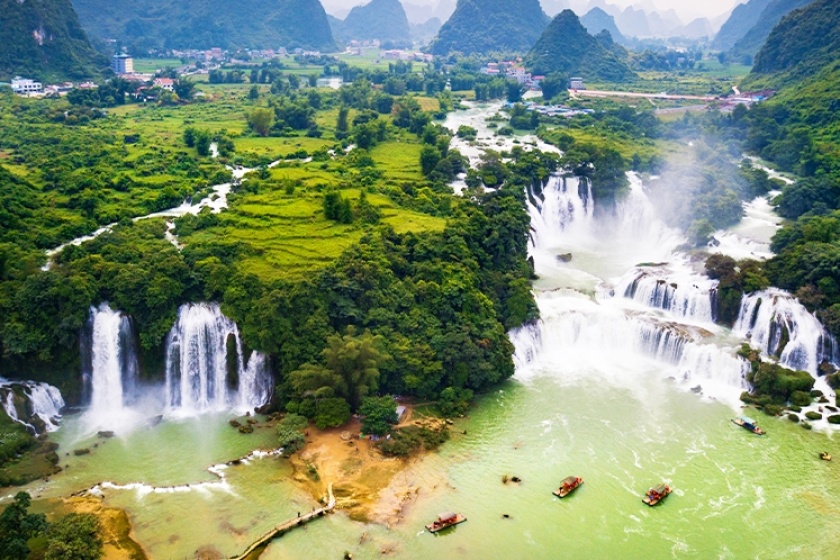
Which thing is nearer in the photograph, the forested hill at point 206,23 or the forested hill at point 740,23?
the forested hill at point 206,23

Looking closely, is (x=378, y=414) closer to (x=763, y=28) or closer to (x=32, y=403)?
(x=32, y=403)

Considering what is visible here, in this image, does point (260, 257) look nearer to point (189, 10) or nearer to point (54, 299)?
point (54, 299)

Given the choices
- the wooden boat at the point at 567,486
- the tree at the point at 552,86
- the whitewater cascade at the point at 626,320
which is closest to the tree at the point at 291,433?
the wooden boat at the point at 567,486

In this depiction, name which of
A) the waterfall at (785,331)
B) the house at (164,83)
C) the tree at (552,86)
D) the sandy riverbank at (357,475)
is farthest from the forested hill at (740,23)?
the sandy riverbank at (357,475)

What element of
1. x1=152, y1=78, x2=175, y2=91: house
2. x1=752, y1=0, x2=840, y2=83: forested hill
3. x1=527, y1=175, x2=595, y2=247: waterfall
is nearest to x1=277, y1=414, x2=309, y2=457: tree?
x1=527, y1=175, x2=595, y2=247: waterfall

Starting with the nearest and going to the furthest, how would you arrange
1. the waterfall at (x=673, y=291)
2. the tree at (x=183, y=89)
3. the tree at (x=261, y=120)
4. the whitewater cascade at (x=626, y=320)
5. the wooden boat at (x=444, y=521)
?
the wooden boat at (x=444, y=521), the whitewater cascade at (x=626, y=320), the waterfall at (x=673, y=291), the tree at (x=261, y=120), the tree at (x=183, y=89)

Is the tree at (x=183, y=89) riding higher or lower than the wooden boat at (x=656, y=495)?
higher

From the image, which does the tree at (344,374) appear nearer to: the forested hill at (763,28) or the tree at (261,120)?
the tree at (261,120)

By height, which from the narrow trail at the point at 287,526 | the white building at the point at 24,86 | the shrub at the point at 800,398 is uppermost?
the white building at the point at 24,86

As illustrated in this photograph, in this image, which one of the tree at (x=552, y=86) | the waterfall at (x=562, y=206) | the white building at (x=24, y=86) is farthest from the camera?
the tree at (x=552, y=86)
